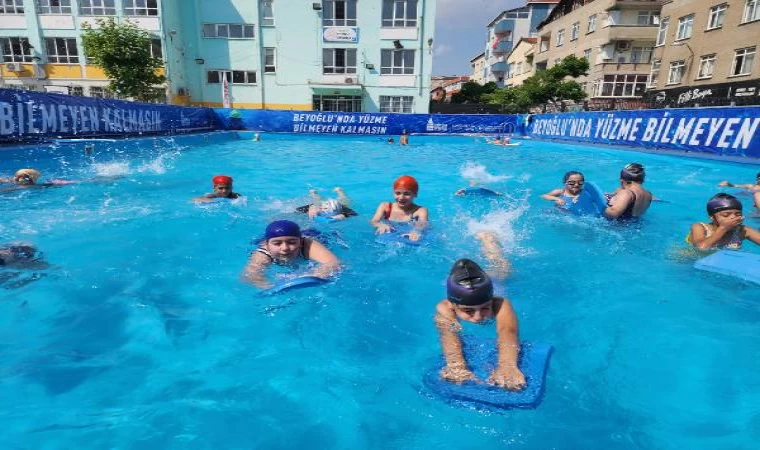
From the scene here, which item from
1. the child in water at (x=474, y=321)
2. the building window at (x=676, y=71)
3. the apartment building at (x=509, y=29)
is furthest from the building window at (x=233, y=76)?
the apartment building at (x=509, y=29)

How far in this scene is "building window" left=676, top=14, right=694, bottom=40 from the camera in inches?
1223

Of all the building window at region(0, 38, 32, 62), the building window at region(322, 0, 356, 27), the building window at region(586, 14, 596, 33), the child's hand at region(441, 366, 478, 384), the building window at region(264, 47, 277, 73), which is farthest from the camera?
the building window at region(586, 14, 596, 33)

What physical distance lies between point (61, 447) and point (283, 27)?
115 feet

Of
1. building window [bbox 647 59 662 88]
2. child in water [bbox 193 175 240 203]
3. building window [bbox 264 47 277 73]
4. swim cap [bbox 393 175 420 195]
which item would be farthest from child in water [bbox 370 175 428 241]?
building window [bbox 647 59 662 88]

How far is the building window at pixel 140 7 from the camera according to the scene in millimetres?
31312

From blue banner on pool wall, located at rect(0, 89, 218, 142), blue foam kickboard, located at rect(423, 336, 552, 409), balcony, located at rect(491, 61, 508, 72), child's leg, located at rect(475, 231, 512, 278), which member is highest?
balcony, located at rect(491, 61, 508, 72)

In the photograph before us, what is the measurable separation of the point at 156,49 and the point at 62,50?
6.33m

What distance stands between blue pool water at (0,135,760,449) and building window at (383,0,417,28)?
29465 millimetres

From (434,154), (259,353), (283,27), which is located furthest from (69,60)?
(259,353)

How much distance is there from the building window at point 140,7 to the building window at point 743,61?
37700mm

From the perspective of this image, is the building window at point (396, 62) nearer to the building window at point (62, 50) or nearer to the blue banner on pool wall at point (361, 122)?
the blue banner on pool wall at point (361, 122)

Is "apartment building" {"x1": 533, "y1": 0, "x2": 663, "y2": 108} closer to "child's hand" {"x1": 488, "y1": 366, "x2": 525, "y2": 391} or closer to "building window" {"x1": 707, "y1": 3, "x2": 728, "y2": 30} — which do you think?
"building window" {"x1": 707, "y1": 3, "x2": 728, "y2": 30}

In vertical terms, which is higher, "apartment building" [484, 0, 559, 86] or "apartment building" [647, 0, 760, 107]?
"apartment building" [484, 0, 559, 86]

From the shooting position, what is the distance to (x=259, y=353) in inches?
134
